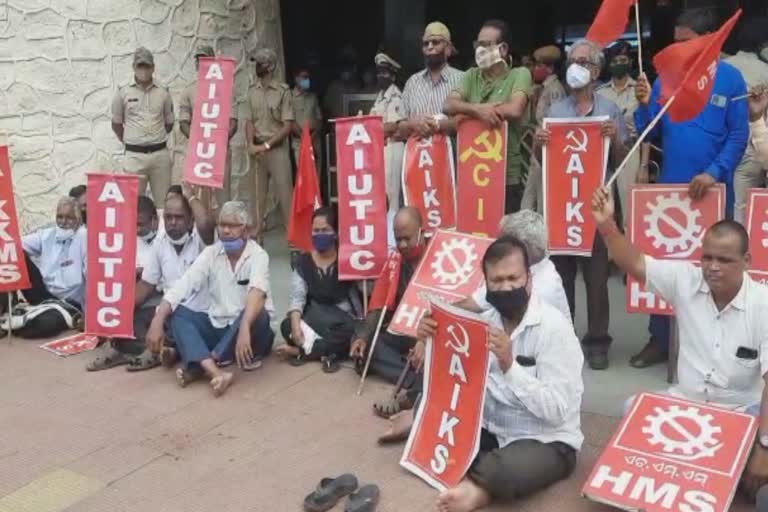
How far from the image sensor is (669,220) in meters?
4.28

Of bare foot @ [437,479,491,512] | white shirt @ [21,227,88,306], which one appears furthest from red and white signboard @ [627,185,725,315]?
white shirt @ [21,227,88,306]

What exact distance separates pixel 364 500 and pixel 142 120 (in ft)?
16.6

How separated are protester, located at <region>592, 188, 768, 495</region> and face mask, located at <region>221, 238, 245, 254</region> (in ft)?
7.65

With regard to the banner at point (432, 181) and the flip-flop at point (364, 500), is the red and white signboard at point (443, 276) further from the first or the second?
the flip-flop at point (364, 500)

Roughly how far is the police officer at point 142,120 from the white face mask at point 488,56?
3612 mm

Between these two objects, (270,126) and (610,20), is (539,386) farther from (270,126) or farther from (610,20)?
(270,126)

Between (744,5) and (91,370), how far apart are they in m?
5.98

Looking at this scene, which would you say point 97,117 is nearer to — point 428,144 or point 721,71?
point 428,144

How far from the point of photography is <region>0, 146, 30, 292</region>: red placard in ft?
18.9

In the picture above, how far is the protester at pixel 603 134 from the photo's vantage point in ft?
15.0

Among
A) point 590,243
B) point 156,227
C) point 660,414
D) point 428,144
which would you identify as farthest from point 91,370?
point 660,414

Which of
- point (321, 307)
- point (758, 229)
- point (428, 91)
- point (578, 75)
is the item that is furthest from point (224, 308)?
point (758, 229)

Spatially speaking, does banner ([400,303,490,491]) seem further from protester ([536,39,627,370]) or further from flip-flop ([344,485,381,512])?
protester ([536,39,627,370])

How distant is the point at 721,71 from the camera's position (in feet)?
14.1
